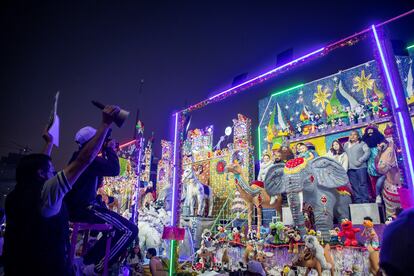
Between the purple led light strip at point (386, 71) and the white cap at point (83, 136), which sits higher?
the purple led light strip at point (386, 71)

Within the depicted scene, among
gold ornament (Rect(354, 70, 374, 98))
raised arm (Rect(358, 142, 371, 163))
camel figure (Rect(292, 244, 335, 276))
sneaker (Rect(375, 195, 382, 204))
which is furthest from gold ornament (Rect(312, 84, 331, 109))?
camel figure (Rect(292, 244, 335, 276))

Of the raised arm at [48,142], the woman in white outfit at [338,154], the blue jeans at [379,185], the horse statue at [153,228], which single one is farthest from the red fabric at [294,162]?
the raised arm at [48,142]

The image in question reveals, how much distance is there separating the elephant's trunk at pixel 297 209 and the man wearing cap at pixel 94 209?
19.7ft

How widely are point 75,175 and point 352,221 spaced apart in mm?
7286

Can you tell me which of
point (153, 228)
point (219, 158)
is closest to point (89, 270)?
point (153, 228)

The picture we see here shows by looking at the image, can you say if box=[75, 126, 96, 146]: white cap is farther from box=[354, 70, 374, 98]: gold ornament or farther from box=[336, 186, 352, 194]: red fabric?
box=[354, 70, 374, 98]: gold ornament

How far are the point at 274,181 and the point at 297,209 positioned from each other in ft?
3.99

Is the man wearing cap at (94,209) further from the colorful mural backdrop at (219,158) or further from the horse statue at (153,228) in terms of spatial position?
the horse statue at (153,228)

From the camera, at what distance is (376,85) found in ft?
24.2

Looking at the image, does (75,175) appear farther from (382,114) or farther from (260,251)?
(382,114)

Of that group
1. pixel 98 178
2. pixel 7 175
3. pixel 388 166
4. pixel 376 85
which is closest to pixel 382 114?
pixel 376 85

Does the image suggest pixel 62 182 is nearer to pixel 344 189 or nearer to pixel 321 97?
pixel 344 189

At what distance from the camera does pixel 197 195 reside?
1089 centimetres

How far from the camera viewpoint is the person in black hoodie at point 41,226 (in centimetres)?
132
